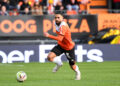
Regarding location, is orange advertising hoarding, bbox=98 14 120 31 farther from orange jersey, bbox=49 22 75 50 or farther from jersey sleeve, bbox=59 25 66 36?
jersey sleeve, bbox=59 25 66 36

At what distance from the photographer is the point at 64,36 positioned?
14.8 meters

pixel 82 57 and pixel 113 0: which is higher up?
pixel 113 0

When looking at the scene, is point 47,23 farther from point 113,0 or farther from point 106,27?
point 113,0

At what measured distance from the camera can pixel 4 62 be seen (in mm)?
23516

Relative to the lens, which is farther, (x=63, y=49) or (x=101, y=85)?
(x=63, y=49)

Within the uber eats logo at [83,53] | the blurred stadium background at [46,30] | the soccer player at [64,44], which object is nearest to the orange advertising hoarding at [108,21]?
the blurred stadium background at [46,30]

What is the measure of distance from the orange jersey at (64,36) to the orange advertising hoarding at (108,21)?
39.1ft

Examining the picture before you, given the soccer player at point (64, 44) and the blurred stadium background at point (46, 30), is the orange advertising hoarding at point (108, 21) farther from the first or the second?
the soccer player at point (64, 44)

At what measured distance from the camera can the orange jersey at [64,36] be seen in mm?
14227

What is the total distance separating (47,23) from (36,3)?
1.39 m

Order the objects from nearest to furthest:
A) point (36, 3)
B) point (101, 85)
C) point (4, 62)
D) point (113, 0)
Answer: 1. point (101, 85)
2. point (4, 62)
3. point (36, 3)
4. point (113, 0)

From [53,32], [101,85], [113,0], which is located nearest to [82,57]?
[53,32]

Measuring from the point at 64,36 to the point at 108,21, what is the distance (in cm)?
1239

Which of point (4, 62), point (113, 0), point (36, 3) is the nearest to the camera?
point (4, 62)
